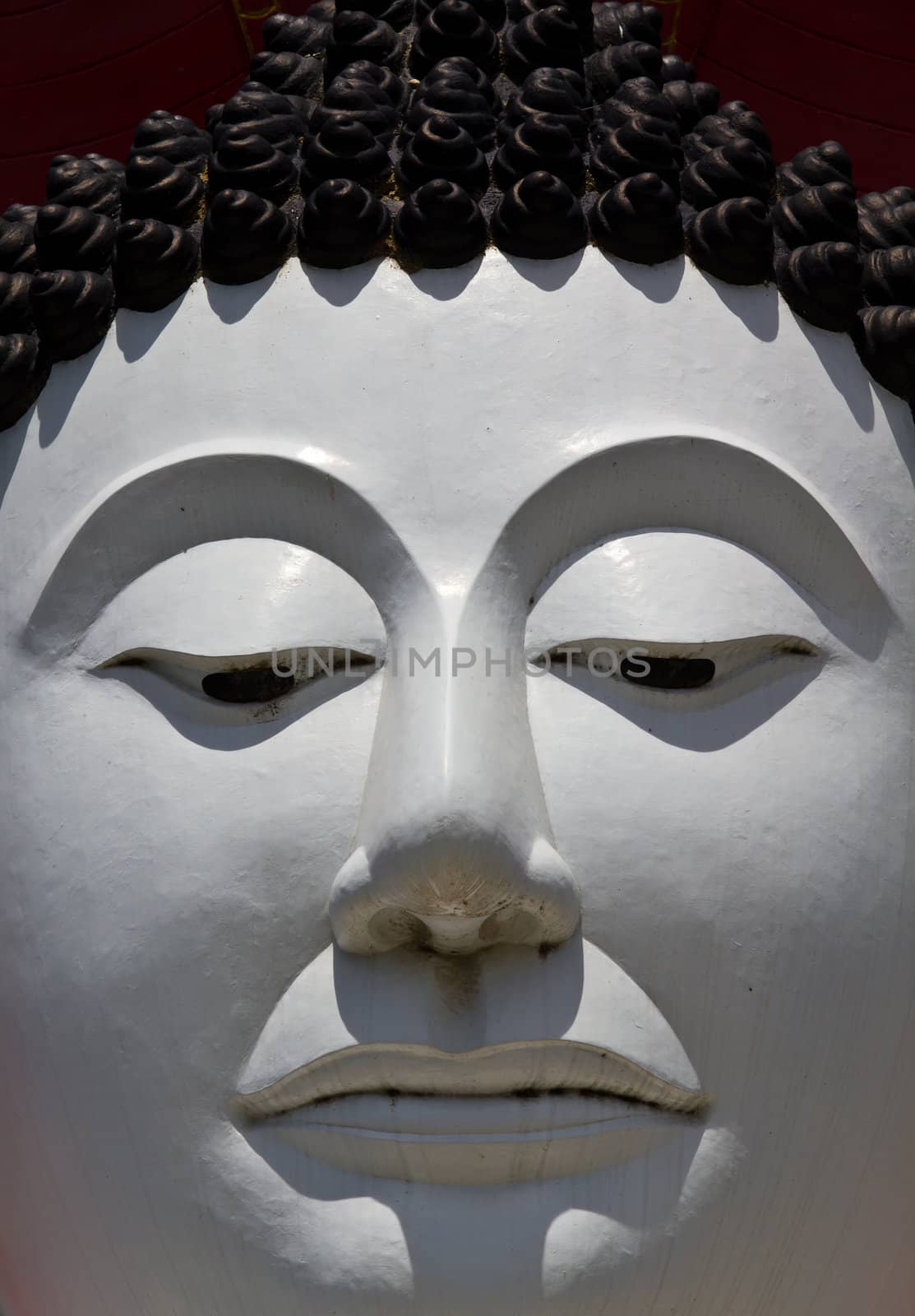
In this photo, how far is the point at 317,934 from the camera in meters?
2.52

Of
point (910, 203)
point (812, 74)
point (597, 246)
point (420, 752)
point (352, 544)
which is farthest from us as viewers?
point (812, 74)

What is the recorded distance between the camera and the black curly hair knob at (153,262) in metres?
2.81

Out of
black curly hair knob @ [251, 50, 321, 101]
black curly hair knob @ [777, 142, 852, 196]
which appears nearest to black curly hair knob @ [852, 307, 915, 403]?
black curly hair knob @ [777, 142, 852, 196]

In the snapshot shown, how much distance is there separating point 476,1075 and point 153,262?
125cm

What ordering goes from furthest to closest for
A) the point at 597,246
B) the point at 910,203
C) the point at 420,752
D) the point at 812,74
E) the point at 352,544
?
1. the point at 812,74
2. the point at 910,203
3. the point at 597,246
4. the point at 352,544
5. the point at 420,752

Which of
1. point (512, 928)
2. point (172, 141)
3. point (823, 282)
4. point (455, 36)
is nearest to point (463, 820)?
point (512, 928)

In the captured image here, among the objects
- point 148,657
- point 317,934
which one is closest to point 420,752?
point 317,934

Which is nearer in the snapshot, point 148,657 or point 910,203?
point 148,657

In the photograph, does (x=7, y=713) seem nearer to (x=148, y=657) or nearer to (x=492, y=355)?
(x=148, y=657)

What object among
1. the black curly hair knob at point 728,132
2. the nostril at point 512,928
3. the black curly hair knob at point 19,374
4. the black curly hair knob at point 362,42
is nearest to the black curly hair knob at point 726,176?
the black curly hair knob at point 728,132

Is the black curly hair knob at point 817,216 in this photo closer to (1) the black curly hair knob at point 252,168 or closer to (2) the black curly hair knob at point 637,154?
(2) the black curly hair knob at point 637,154

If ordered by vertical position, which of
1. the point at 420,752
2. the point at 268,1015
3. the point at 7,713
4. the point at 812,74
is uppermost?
the point at 812,74

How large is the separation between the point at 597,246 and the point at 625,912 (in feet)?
3.22

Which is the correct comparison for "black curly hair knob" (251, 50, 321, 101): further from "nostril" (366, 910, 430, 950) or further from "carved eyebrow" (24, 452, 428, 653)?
"nostril" (366, 910, 430, 950)
